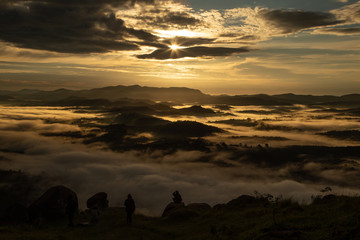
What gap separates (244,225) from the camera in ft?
62.1

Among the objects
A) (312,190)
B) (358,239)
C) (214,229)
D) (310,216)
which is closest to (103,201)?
(214,229)

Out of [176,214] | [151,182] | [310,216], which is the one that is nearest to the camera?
[310,216]

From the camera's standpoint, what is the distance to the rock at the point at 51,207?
33625 mm

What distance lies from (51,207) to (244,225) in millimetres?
25821

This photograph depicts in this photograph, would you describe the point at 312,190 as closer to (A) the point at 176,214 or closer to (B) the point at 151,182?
(B) the point at 151,182

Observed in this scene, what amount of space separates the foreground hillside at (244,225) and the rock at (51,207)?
2.46 meters

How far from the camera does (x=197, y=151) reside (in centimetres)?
17588

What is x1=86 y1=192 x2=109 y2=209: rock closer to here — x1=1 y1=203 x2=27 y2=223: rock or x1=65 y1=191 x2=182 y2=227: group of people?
x1=1 y1=203 x2=27 y2=223: rock

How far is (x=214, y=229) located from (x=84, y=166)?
157 meters

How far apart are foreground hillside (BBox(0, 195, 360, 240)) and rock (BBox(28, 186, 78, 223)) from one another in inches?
97.0

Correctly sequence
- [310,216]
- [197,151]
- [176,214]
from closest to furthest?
[310,216]
[176,214]
[197,151]

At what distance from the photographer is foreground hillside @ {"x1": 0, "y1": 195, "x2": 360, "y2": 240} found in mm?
14133

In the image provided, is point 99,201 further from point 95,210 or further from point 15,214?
point 95,210

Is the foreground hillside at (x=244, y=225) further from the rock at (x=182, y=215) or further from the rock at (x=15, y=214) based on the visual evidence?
the rock at (x=15, y=214)
